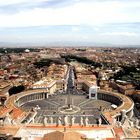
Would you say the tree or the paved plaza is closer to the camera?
the paved plaza

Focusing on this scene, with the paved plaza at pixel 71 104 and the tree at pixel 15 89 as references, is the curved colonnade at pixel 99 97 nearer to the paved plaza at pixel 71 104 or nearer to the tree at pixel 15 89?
the paved plaza at pixel 71 104

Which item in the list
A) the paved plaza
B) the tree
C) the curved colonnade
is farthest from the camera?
the tree

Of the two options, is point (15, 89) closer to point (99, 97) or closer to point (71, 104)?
point (71, 104)

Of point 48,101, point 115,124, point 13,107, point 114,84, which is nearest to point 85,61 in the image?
point 114,84

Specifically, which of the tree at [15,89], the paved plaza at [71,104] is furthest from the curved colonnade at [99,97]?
the tree at [15,89]

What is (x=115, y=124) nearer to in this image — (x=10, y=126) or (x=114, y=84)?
(x=10, y=126)

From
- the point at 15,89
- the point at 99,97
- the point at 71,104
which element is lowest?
the point at 99,97

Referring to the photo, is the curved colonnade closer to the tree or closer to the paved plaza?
the paved plaza

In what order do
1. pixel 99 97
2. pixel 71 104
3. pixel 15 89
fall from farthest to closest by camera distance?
pixel 15 89 → pixel 99 97 → pixel 71 104

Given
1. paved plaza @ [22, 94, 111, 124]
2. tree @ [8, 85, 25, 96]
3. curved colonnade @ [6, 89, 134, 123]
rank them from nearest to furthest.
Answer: paved plaza @ [22, 94, 111, 124], curved colonnade @ [6, 89, 134, 123], tree @ [8, 85, 25, 96]

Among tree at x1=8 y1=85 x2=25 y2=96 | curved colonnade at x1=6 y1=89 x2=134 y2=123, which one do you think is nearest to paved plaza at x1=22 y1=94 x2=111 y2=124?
curved colonnade at x1=6 y1=89 x2=134 y2=123

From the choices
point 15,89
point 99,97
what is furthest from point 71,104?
point 15,89

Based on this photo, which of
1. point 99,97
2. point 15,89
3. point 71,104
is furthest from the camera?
point 15,89
